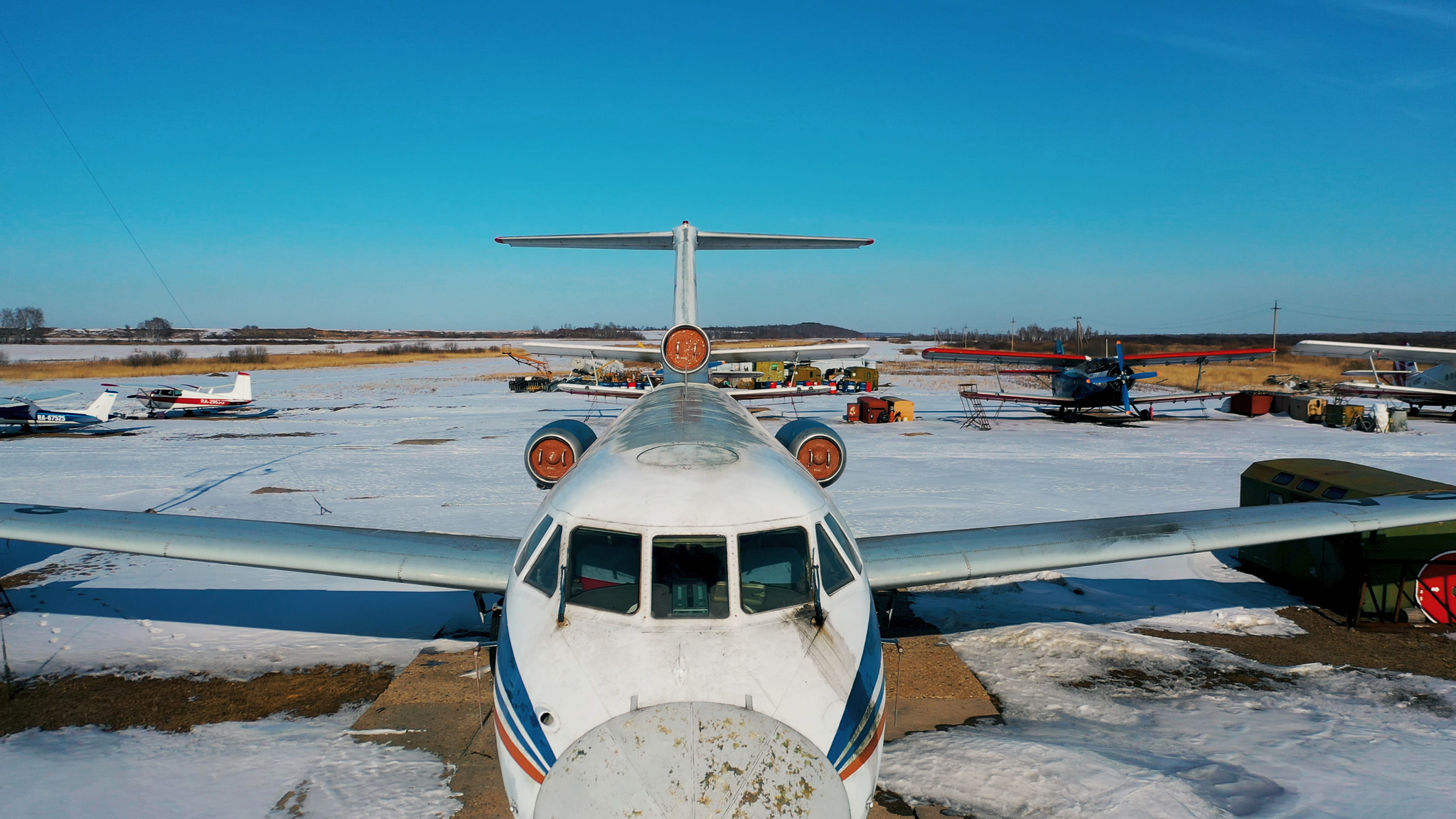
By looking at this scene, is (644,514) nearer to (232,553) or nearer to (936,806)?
(936,806)

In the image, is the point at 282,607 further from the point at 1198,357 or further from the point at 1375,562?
the point at 1198,357

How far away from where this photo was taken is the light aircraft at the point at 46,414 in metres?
27.9

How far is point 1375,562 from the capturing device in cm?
988

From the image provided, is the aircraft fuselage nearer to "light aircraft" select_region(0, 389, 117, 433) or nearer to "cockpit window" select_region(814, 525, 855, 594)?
"cockpit window" select_region(814, 525, 855, 594)

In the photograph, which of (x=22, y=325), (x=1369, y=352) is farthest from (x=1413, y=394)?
(x=22, y=325)

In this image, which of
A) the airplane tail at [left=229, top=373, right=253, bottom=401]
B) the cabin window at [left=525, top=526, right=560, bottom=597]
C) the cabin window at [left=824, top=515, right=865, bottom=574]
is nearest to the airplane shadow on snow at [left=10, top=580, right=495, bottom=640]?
the cabin window at [left=525, top=526, right=560, bottom=597]

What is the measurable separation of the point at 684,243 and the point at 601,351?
4309 mm

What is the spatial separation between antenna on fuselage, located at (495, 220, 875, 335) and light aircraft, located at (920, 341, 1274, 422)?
52.1 ft

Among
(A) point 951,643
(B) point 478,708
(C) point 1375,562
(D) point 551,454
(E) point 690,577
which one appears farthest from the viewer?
(D) point 551,454

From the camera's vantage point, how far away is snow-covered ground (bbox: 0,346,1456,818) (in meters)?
6.09

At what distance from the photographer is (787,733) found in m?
3.89

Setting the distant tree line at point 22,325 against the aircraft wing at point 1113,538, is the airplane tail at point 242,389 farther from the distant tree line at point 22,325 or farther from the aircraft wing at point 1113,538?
the distant tree line at point 22,325

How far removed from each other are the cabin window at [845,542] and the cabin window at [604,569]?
142 cm

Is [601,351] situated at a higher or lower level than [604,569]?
higher
